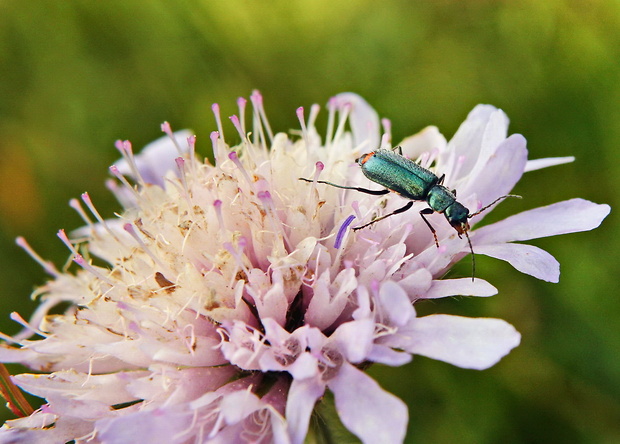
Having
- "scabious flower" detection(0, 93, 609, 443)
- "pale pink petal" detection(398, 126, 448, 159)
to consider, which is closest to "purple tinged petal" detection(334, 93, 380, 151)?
"pale pink petal" detection(398, 126, 448, 159)

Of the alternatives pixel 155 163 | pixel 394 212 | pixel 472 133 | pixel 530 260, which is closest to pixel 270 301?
pixel 394 212

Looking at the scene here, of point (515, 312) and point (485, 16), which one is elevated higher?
point (485, 16)

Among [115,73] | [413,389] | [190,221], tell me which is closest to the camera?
[190,221]

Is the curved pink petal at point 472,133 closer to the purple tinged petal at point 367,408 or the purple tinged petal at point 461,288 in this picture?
the purple tinged petal at point 461,288

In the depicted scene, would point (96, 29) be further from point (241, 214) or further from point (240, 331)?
point (240, 331)

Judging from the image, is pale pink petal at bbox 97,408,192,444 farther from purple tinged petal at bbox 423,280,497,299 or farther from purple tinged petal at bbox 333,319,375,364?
purple tinged petal at bbox 423,280,497,299

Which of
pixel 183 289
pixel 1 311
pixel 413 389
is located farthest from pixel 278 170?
pixel 1 311

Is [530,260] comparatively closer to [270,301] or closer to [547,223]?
[547,223]

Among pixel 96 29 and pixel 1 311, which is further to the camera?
pixel 96 29
